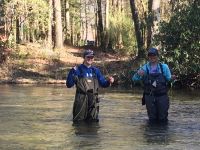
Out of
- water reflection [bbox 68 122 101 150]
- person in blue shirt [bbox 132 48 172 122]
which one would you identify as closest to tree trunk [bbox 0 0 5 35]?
person in blue shirt [bbox 132 48 172 122]

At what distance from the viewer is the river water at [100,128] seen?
33.9 feet

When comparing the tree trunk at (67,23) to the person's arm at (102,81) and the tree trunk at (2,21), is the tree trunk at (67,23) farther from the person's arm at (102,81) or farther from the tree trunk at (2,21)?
the person's arm at (102,81)

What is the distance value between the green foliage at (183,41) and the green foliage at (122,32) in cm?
2338

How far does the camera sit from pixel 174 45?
26.4 m

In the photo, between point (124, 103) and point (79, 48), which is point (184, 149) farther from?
point (79, 48)

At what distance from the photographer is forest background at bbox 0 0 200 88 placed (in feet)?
85.3

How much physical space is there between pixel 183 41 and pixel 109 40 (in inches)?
1063

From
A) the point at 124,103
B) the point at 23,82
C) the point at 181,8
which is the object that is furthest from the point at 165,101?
the point at 23,82

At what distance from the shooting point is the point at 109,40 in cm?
5275

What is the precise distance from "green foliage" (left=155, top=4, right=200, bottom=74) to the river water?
21.5 ft

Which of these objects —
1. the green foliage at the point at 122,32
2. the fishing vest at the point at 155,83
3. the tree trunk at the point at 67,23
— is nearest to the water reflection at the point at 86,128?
the fishing vest at the point at 155,83

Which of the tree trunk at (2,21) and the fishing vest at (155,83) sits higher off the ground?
the tree trunk at (2,21)

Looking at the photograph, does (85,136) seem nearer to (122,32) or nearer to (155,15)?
(155,15)

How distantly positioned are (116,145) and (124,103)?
8.37 m
